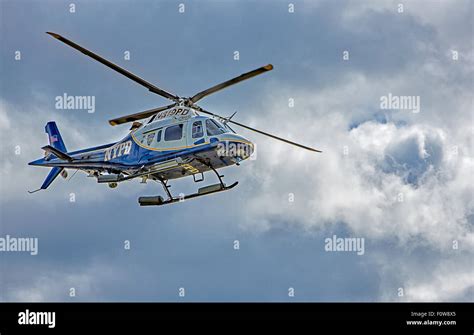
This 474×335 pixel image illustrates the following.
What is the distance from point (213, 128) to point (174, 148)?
181 cm

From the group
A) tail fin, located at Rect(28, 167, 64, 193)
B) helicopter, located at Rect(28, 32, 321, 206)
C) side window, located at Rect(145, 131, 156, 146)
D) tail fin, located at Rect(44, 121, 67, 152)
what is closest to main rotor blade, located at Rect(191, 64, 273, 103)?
helicopter, located at Rect(28, 32, 321, 206)

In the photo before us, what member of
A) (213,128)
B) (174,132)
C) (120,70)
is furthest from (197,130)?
(120,70)

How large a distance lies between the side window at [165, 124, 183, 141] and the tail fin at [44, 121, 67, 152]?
10.7 metres

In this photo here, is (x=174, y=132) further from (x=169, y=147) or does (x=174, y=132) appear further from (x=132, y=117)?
(x=132, y=117)

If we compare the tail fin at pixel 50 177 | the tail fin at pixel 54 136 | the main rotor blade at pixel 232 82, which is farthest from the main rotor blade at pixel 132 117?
the tail fin at pixel 54 136

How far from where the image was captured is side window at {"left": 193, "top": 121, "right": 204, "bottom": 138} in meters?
25.4

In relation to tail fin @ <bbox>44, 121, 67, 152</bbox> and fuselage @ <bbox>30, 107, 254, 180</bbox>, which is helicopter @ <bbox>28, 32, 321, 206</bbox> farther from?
tail fin @ <bbox>44, 121, 67, 152</bbox>

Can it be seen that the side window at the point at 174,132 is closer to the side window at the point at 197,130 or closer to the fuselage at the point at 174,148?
the fuselage at the point at 174,148

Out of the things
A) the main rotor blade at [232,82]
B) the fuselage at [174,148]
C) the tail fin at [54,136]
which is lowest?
the fuselage at [174,148]

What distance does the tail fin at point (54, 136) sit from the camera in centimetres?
3516
